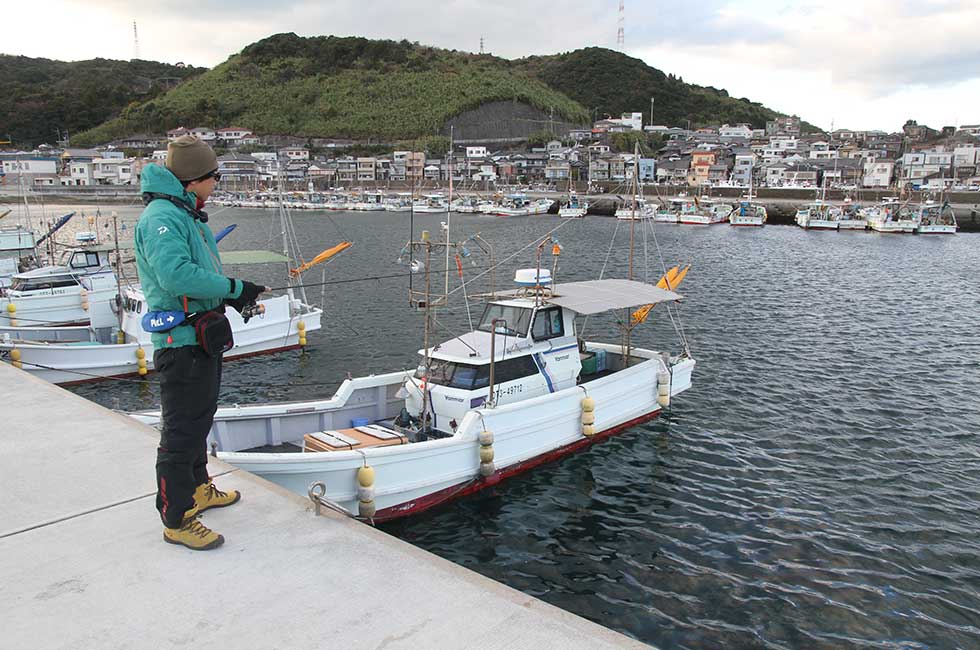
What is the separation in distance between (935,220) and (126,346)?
270 feet

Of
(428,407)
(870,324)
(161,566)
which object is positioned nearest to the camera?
(161,566)

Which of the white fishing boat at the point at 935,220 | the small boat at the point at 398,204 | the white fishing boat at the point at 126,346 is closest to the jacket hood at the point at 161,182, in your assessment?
the white fishing boat at the point at 126,346

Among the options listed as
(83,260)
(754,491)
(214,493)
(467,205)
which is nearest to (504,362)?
(754,491)

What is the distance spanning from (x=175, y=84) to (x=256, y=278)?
193294 mm

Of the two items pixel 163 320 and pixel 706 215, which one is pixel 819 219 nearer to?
pixel 706 215

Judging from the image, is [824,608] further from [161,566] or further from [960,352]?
[960,352]

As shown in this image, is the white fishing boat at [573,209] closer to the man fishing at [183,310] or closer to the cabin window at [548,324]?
the cabin window at [548,324]

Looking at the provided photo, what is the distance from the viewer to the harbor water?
866 centimetres

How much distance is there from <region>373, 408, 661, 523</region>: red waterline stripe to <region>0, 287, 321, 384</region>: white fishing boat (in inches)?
297

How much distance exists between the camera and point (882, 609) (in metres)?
8.63

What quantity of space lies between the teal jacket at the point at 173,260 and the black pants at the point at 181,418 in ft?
0.47

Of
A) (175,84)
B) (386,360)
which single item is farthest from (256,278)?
(175,84)

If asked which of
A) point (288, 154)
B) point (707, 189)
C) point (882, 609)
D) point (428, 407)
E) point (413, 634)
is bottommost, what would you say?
point (882, 609)

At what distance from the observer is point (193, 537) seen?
4.82 meters
